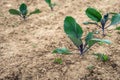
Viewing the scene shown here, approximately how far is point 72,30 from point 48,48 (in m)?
0.46

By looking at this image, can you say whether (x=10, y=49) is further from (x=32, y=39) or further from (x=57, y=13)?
(x=57, y=13)

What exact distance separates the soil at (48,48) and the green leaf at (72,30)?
0.78 ft

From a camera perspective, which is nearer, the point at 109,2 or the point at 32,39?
the point at 32,39

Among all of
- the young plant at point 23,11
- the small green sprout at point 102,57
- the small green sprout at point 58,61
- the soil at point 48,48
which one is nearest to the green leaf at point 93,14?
the soil at point 48,48

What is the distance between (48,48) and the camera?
2756 millimetres

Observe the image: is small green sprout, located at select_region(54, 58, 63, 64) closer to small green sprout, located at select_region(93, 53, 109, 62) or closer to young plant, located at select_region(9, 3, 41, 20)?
small green sprout, located at select_region(93, 53, 109, 62)

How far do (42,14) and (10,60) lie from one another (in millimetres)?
1191

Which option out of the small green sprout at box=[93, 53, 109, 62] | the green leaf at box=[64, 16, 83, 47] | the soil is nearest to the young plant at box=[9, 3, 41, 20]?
the soil

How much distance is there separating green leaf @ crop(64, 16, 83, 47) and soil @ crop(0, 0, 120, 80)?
24 centimetres

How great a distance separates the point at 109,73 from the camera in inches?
91.6

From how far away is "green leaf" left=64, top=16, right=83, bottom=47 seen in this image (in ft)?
7.84

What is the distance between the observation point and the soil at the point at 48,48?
238 centimetres

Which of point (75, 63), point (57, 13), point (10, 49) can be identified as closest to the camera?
point (75, 63)

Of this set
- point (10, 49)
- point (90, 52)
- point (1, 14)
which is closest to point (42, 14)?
point (1, 14)
